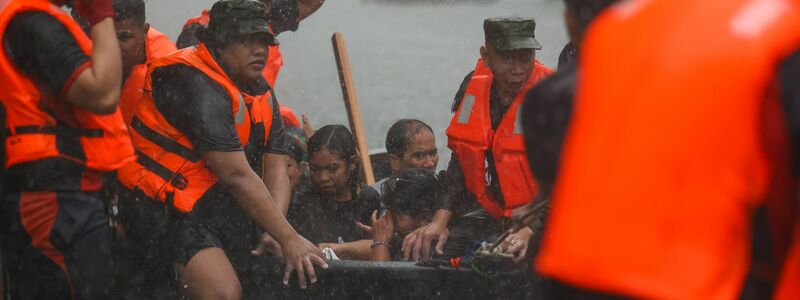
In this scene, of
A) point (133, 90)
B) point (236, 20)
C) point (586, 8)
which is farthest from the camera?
point (133, 90)

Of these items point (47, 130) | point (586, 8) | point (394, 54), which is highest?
point (586, 8)

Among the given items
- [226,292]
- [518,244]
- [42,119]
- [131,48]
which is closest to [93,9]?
[42,119]

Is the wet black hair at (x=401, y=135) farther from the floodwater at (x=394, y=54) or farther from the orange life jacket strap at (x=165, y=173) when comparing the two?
the floodwater at (x=394, y=54)

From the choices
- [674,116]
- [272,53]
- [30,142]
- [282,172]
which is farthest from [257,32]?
[674,116]

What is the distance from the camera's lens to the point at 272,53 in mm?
5930

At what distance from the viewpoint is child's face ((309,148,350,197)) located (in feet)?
16.1

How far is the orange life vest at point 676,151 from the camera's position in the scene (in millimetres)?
1429

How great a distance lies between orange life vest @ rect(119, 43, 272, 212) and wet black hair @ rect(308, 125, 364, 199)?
100 centimetres

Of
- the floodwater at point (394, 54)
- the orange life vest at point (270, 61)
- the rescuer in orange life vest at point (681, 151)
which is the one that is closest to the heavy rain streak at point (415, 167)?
the rescuer in orange life vest at point (681, 151)

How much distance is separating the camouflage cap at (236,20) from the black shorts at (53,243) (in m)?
1.07

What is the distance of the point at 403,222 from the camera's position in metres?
4.66

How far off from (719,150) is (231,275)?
2666 millimetres

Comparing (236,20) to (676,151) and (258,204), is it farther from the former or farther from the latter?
(676,151)

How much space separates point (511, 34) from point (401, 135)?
1.13 m
